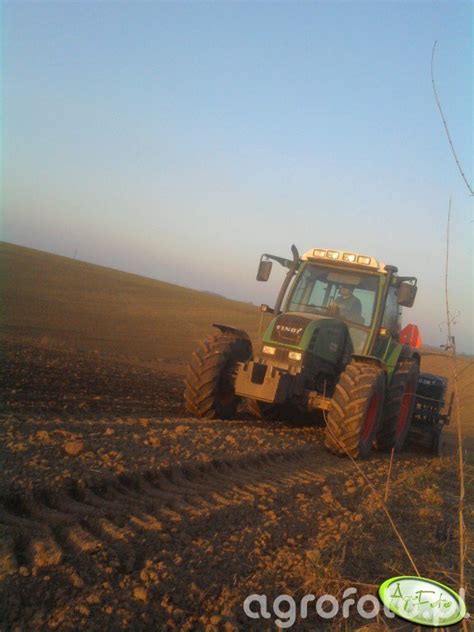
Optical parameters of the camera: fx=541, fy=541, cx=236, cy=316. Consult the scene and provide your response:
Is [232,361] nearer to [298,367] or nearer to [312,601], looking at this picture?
[298,367]

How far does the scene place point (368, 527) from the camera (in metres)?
4.05

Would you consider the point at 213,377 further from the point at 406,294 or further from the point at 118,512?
the point at 118,512

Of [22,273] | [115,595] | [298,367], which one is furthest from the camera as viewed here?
[22,273]

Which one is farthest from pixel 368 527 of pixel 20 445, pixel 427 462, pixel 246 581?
pixel 427 462

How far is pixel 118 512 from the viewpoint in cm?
344

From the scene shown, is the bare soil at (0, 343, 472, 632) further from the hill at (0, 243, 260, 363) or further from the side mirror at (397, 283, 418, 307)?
the hill at (0, 243, 260, 363)

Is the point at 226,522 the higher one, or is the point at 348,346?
the point at 348,346

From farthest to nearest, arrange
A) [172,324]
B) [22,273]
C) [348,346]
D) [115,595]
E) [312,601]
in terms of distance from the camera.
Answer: [22,273] → [172,324] → [348,346] → [312,601] → [115,595]

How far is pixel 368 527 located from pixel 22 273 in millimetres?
32662

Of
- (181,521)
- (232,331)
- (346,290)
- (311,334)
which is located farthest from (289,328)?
(181,521)

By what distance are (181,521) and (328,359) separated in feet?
13.9

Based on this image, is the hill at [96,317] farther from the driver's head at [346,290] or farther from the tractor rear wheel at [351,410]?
the tractor rear wheel at [351,410]

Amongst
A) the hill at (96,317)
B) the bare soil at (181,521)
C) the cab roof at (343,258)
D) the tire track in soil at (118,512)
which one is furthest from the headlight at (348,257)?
the hill at (96,317)

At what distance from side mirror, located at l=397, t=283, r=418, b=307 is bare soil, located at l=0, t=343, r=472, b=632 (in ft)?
6.96
